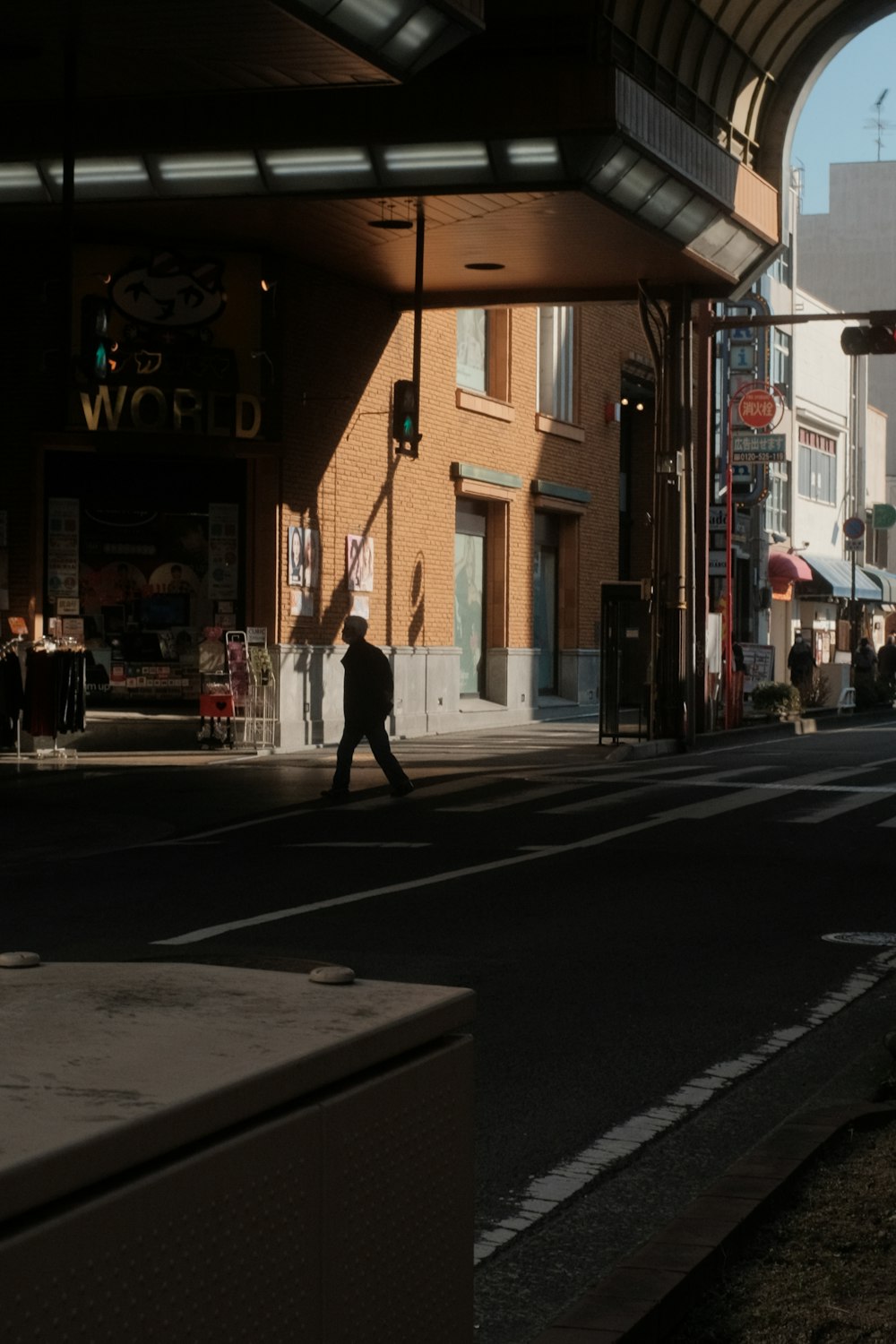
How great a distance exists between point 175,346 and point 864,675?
82.8 feet

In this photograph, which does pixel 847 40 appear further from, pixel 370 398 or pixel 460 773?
pixel 460 773

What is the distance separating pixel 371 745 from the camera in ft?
61.4

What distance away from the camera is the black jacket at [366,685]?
18.9 meters

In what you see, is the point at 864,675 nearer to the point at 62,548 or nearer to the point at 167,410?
the point at 167,410

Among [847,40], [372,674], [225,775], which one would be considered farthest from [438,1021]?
[847,40]

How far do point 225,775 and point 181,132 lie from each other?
7132mm

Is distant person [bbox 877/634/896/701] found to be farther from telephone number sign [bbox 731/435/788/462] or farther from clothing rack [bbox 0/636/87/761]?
clothing rack [bbox 0/636/87/761]

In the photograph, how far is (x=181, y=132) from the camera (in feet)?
70.0

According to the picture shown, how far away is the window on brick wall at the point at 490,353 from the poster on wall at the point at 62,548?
10.4 metres

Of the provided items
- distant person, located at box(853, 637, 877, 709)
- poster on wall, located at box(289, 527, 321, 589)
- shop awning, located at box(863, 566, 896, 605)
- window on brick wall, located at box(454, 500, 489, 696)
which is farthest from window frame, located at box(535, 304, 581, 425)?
shop awning, located at box(863, 566, 896, 605)

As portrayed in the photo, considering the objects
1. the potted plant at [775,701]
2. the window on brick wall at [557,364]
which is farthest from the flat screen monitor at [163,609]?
the potted plant at [775,701]

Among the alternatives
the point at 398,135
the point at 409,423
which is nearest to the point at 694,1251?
the point at 398,135

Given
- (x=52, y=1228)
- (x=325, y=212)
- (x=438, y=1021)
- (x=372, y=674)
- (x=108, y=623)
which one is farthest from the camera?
(x=108, y=623)

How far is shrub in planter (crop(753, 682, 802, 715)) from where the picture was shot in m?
35.3
